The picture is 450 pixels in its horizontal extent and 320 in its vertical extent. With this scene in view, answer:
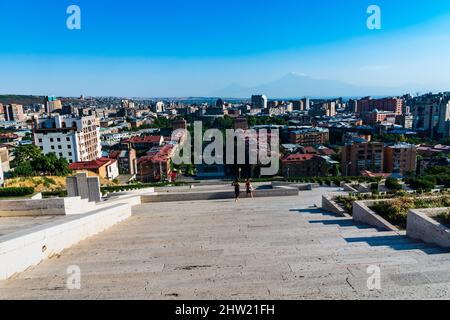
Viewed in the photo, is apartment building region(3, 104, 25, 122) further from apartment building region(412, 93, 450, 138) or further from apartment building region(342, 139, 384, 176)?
apartment building region(412, 93, 450, 138)

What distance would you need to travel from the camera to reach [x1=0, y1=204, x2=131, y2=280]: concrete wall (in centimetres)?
382

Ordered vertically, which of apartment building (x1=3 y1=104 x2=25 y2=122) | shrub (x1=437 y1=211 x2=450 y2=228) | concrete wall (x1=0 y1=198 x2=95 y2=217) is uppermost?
apartment building (x1=3 y1=104 x2=25 y2=122)

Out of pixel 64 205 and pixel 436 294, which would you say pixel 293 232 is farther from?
pixel 64 205

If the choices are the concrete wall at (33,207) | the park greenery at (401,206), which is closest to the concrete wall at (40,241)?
the concrete wall at (33,207)

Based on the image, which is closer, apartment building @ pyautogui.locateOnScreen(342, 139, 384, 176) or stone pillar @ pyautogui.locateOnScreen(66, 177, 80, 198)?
stone pillar @ pyautogui.locateOnScreen(66, 177, 80, 198)

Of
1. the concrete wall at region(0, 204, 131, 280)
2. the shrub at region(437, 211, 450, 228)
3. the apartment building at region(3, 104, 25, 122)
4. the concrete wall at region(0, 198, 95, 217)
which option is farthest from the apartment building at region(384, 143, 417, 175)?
the apartment building at region(3, 104, 25, 122)

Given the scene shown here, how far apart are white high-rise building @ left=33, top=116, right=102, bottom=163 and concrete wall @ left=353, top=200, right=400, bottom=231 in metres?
42.0

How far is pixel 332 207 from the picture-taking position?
833cm

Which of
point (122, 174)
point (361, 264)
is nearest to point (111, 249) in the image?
point (361, 264)

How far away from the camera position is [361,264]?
11.6 feet

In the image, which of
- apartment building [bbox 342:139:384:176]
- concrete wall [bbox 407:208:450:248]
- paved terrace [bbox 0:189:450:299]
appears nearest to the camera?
paved terrace [bbox 0:189:450:299]

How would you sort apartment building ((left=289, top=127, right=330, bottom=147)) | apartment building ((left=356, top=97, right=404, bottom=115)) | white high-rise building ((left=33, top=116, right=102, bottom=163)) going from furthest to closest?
apartment building ((left=356, top=97, right=404, bottom=115)) → apartment building ((left=289, top=127, right=330, bottom=147)) → white high-rise building ((left=33, top=116, right=102, bottom=163))

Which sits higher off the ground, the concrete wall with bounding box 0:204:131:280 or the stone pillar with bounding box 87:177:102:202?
the concrete wall with bounding box 0:204:131:280

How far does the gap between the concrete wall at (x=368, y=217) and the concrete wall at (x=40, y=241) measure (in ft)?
17.7
